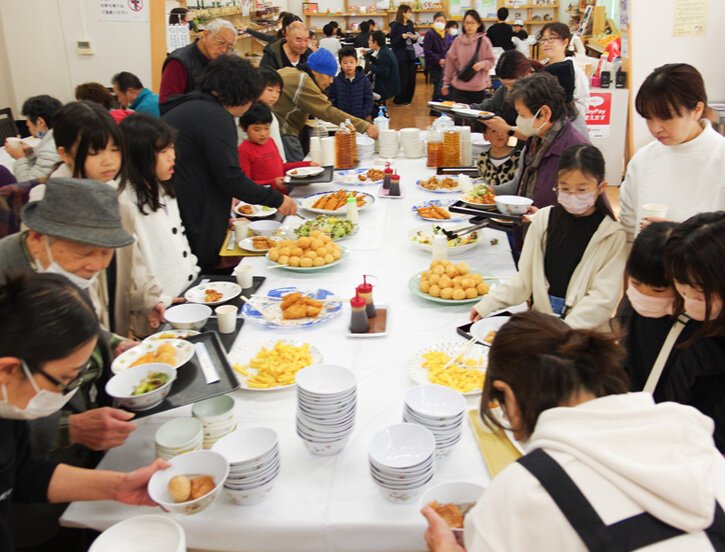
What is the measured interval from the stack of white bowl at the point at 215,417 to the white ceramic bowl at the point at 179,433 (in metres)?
0.03

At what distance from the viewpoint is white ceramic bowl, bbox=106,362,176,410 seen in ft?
5.05

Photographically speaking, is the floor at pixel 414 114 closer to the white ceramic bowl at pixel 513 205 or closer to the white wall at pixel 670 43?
the white wall at pixel 670 43

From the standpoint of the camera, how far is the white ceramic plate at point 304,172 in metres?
4.01

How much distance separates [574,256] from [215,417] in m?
1.50

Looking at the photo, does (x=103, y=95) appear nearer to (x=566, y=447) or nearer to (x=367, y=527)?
(x=367, y=527)

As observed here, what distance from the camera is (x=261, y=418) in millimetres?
1664

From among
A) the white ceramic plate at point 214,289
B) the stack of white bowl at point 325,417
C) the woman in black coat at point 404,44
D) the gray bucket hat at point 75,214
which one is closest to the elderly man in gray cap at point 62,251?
the gray bucket hat at point 75,214

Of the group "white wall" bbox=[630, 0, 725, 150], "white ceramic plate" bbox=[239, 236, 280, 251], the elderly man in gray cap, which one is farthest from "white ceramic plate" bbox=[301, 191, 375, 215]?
"white wall" bbox=[630, 0, 725, 150]

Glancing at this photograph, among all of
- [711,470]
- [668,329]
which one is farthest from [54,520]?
[668,329]

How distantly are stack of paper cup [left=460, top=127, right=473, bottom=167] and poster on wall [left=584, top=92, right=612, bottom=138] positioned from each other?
2.18 m

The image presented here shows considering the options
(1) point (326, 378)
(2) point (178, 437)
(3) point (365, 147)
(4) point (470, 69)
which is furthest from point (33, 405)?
(4) point (470, 69)

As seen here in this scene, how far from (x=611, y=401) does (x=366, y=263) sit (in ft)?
6.15

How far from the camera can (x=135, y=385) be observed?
1647mm

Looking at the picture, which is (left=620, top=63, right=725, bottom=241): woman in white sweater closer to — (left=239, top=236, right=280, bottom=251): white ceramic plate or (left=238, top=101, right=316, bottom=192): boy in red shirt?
(left=239, top=236, right=280, bottom=251): white ceramic plate
